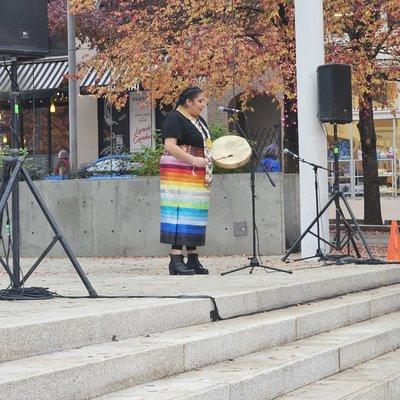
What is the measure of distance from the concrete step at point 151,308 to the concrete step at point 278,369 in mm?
487

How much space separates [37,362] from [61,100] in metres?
29.5

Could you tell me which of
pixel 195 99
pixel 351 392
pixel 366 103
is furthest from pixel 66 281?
→ pixel 366 103

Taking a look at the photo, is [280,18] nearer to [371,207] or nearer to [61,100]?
[371,207]

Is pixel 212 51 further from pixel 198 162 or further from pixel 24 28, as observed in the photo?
pixel 24 28

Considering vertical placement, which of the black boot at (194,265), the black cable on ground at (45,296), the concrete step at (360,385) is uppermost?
the black boot at (194,265)

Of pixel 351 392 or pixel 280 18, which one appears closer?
pixel 351 392

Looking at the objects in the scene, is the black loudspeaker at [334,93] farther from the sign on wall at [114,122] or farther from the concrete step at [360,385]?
the sign on wall at [114,122]

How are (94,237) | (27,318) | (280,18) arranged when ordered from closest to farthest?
(27,318)
(94,237)
(280,18)

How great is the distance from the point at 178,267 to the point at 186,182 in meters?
0.81

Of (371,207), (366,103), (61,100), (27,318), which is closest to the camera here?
(27,318)

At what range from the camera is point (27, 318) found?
6.71 metres

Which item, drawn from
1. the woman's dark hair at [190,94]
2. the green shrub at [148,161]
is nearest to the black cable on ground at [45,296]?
the woman's dark hair at [190,94]

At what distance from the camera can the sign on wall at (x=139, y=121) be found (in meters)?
33.9

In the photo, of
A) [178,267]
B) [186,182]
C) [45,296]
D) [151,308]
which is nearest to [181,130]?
[186,182]
